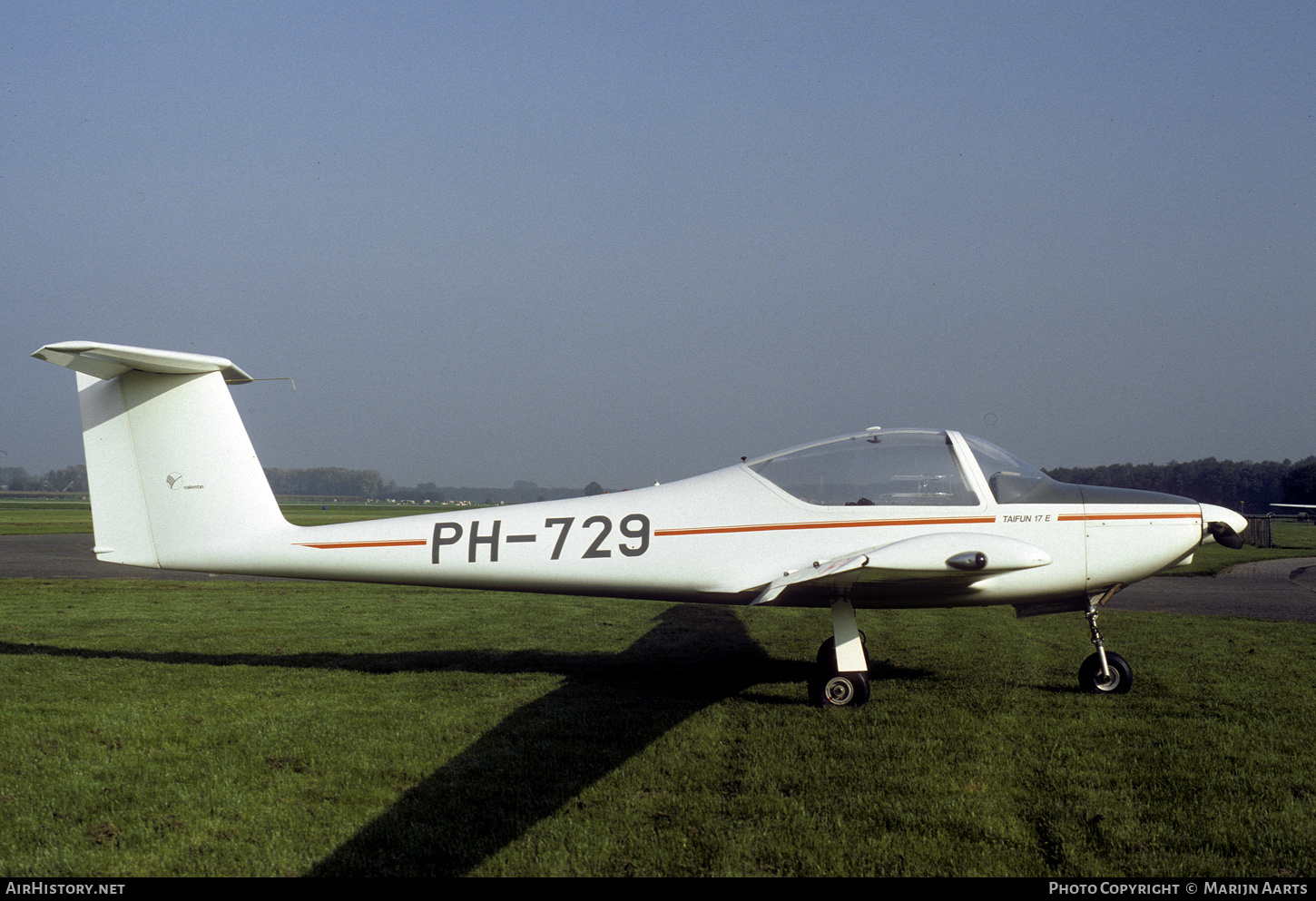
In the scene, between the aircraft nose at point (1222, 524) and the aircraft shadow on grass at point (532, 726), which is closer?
the aircraft shadow on grass at point (532, 726)

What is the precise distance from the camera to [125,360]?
6.79 m

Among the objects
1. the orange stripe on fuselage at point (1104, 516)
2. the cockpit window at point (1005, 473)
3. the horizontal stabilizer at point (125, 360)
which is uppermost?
the horizontal stabilizer at point (125, 360)

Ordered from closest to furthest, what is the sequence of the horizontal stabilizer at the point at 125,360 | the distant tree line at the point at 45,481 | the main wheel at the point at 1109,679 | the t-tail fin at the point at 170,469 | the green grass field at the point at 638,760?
the green grass field at the point at 638,760
the horizontal stabilizer at the point at 125,360
the main wheel at the point at 1109,679
the t-tail fin at the point at 170,469
the distant tree line at the point at 45,481

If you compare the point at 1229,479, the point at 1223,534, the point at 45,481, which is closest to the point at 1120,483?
the point at 1223,534

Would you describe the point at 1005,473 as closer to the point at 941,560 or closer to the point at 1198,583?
the point at 941,560

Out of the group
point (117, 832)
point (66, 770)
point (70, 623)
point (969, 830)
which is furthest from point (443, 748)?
point (70, 623)

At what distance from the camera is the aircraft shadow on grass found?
3.80m

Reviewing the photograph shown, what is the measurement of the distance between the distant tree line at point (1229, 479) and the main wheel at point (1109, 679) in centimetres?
153

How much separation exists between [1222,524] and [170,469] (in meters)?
9.02

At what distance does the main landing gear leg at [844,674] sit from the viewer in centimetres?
643

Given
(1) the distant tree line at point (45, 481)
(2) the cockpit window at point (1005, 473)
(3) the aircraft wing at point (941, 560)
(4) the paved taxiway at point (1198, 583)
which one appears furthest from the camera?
(1) the distant tree line at point (45, 481)

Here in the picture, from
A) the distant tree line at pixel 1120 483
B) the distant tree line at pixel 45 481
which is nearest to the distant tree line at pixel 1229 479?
the distant tree line at pixel 1120 483

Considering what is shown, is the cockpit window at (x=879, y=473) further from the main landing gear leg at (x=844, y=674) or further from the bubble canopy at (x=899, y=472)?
the main landing gear leg at (x=844, y=674)

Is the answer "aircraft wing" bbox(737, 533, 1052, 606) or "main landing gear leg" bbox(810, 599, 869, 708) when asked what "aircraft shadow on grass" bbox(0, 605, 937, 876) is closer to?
"main landing gear leg" bbox(810, 599, 869, 708)
